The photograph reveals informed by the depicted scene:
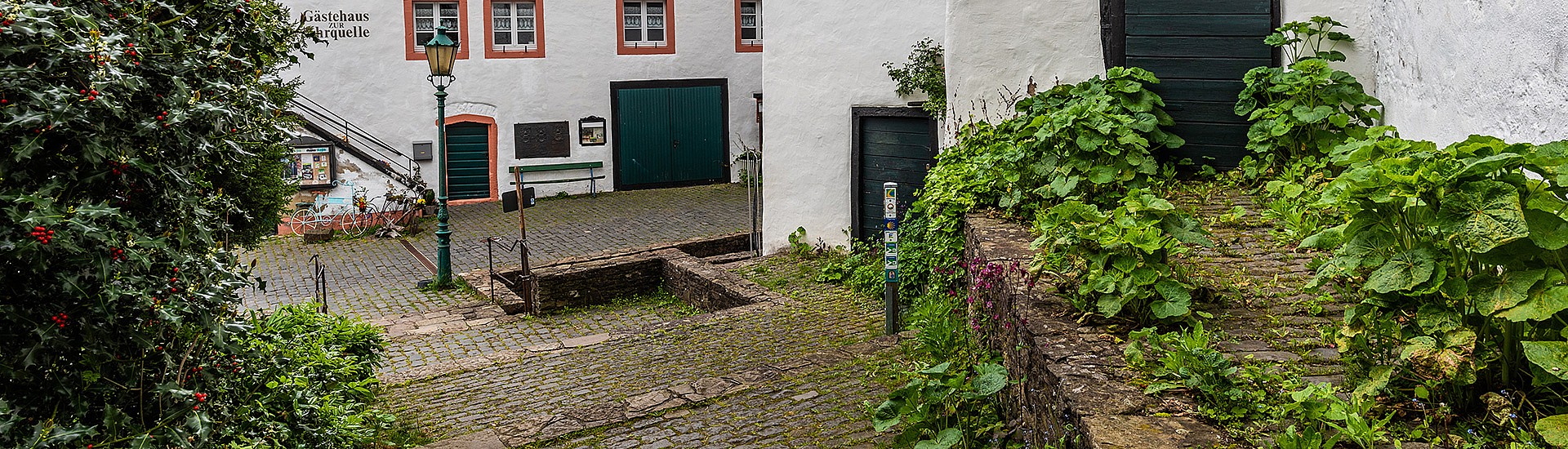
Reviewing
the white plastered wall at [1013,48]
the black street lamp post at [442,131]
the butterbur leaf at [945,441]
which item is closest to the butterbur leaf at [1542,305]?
the butterbur leaf at [945,441]

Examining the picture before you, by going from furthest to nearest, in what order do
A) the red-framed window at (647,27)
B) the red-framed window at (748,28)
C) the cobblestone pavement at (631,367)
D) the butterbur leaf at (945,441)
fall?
the red-framed window at (748,28) < the red-framed window at (647,27) < the cobblestone pavement at (631,367) < the butterbur leaf at (945,441)

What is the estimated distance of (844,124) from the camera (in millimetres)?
12039

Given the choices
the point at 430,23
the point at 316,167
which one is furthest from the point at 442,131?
the point at 430,23

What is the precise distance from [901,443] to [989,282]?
937 millimetres

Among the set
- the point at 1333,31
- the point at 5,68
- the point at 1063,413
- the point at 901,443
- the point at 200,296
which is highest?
the point at 1333,31

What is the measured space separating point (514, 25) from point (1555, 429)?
19.3m

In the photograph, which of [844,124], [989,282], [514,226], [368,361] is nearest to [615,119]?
[514,226]

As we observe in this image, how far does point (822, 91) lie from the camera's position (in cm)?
1209

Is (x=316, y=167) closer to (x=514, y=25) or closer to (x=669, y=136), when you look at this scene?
(x=514, y=25)

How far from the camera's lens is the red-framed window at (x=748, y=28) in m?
21.8

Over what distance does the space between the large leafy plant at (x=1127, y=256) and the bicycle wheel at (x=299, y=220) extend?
15.0 m

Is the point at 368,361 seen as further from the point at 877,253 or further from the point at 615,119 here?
the point at 615,119

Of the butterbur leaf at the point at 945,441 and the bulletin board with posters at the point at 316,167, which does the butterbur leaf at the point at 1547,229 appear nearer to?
the butterbur leaf at the point at 945,441

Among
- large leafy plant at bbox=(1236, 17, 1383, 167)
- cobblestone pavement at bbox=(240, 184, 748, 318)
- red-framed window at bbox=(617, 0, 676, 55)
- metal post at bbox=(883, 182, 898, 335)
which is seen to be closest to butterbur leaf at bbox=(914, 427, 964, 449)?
large leafy plant at bbox=(1236, 17, 1383, 167)
